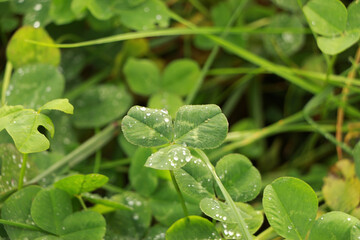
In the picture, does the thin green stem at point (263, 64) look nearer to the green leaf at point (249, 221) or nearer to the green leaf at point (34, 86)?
A: the green leaf at point (34, 86)

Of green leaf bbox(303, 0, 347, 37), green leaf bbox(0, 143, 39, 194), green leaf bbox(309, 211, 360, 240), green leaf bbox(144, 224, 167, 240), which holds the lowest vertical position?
green leaf bbox(144, 224, 167, 240)

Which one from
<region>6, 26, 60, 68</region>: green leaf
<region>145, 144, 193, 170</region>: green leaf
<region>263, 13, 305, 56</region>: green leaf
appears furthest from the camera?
<region>263, 13, 305, 56</region>: green leaf

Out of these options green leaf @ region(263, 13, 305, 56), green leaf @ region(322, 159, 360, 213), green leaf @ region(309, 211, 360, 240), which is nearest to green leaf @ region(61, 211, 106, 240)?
green leaf @ region(309, 211, 360, 240)

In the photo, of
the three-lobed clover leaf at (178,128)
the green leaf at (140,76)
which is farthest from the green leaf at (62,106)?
the green leaf at (140,76)

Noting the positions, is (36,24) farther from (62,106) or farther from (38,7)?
(62,106)

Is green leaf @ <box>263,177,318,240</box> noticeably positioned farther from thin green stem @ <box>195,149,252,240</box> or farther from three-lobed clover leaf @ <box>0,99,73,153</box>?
three-lobed clover leaf @ <box>0,99,73,153</box>

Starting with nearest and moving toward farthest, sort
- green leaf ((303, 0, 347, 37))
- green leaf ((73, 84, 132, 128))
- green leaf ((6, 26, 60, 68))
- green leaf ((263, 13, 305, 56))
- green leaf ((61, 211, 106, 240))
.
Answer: green leaf ((61, 211, 106, 240)) → green leaf ((303, 0, 347, 37)) → green leaf ((6, 26, 60, 68)) → green leaf ((73, 84, 132, 128)) → green leaf ((263, 13, 305, 56))

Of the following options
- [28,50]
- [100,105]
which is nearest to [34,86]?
[28,50]
